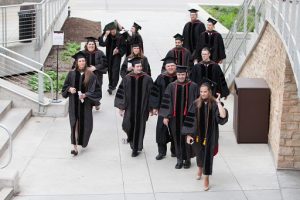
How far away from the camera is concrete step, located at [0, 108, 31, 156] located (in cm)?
1235

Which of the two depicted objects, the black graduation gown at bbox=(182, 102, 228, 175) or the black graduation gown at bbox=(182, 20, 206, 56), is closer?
the black graduation gown at bbox=(182, 102, 228, 175)

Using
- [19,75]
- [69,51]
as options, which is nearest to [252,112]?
[19,75]

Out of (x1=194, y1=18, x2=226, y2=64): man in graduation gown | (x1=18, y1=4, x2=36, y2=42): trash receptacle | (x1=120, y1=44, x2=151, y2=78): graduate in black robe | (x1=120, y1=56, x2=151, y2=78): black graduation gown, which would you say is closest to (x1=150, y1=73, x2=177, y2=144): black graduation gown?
(x1=120, y1=44, x2=151, y2=78): graduate in black robe

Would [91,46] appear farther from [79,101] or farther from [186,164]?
[186,164]

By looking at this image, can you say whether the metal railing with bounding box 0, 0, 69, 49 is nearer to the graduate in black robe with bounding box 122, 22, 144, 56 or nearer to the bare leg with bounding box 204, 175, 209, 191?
the graduate in black robe with bounding box 122, 22, 144, 56

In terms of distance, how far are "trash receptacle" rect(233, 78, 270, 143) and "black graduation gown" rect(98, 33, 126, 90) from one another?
3.47 m

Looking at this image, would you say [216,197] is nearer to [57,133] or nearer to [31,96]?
[57,133]

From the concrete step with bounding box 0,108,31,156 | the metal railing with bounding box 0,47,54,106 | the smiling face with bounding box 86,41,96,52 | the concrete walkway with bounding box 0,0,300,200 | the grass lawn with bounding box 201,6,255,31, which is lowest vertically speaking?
the concrete walkway with bounding box 0,0,300,200

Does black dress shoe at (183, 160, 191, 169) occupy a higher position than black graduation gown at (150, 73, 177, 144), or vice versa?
black graduation gown at (150, 73, 177, 144)

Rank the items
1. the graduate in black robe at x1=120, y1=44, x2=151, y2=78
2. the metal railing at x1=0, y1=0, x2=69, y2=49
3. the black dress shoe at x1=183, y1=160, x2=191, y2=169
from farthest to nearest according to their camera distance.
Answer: the metal railing at x1=0, y1=0, x2=69, y2=49 < the graduate in black robe at x1=120, y1=44, x2=151, y2=78 < the black dress shoe at x1=183, y1=160, x2=191, y2=169

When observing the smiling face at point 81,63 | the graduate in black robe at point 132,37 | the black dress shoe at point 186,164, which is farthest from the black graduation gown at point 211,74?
the graduate in black robe at point 132,37

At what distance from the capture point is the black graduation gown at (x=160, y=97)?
11.5m

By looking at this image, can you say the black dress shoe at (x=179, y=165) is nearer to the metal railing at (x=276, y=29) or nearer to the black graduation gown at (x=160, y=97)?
the black graduation gown at (x=160, y=97)

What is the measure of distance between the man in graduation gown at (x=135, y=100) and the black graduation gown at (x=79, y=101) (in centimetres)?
41
